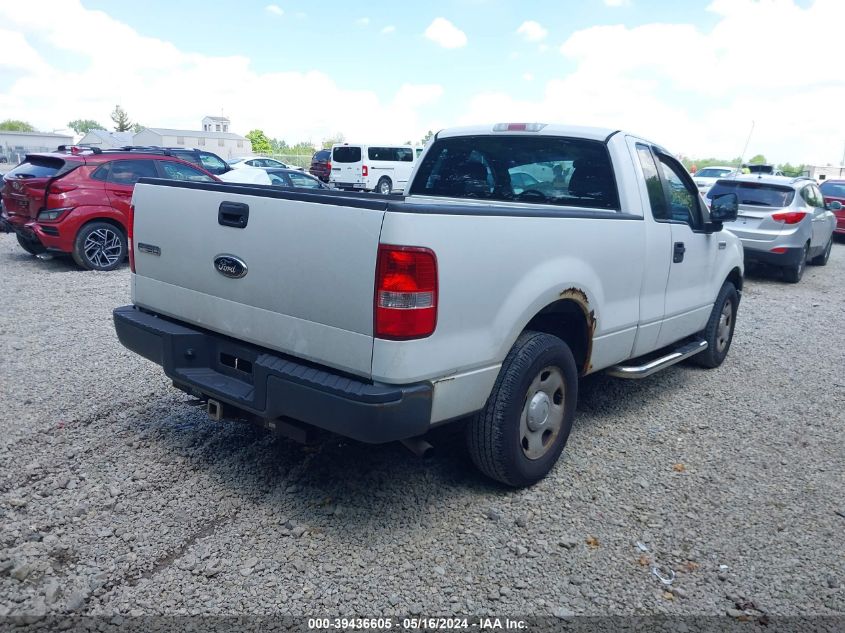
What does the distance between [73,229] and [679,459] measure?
8.74 meters

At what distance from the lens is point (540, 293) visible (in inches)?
131

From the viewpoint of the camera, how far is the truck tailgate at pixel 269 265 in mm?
2789

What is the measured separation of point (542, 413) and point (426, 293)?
1.21 meters

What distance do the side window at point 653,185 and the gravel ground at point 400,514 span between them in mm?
1485

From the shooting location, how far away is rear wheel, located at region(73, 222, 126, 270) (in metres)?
9.74

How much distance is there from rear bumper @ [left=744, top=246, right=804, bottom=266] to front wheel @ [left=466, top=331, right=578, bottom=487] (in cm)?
873

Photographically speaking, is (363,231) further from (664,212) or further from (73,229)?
(73,229)

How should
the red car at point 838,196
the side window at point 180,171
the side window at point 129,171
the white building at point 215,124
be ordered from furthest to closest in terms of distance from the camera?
the white building at point 215,124, the red car at point 838,196, the side window at point 180,171, the side window at point 129,171

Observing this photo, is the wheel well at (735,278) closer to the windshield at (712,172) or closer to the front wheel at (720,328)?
the front wheel at (720,328)

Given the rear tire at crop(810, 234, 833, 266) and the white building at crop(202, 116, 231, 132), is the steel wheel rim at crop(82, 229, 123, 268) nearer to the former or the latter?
the rear tire at crop(810, 234, 833, 266)

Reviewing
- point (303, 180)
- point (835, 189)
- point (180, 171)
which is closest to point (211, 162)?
point (303, 180)

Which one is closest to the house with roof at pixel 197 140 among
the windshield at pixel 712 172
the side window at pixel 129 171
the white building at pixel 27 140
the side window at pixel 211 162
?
the white building at pixel 27 140

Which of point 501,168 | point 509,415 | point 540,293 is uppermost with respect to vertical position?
point 501,168

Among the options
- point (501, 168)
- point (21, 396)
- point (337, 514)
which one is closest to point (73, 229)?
point (21, 396)
